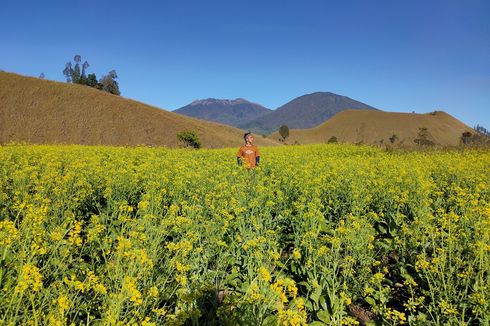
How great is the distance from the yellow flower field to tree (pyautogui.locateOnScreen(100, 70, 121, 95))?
8764 cm

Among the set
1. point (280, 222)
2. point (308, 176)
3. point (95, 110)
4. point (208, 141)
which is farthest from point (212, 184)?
point (95, 110)

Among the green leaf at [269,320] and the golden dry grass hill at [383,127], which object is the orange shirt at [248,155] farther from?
the golden dry grass hill at [383,127]

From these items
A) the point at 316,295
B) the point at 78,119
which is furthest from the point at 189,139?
the point at 316,295

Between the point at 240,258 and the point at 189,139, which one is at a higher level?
the point at 189,139

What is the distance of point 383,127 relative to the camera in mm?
116375

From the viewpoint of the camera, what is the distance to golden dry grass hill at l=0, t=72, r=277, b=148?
46.2 meters

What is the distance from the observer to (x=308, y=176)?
29.7ft

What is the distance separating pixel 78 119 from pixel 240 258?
54900 millimetres

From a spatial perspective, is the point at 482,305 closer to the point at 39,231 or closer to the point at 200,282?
the point at 200,282

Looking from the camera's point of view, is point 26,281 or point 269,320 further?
point 269,320

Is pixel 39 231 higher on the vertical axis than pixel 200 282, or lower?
higher

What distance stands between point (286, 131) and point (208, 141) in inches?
2111

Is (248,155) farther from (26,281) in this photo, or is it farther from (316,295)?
(26,281)

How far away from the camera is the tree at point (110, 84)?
295ft
